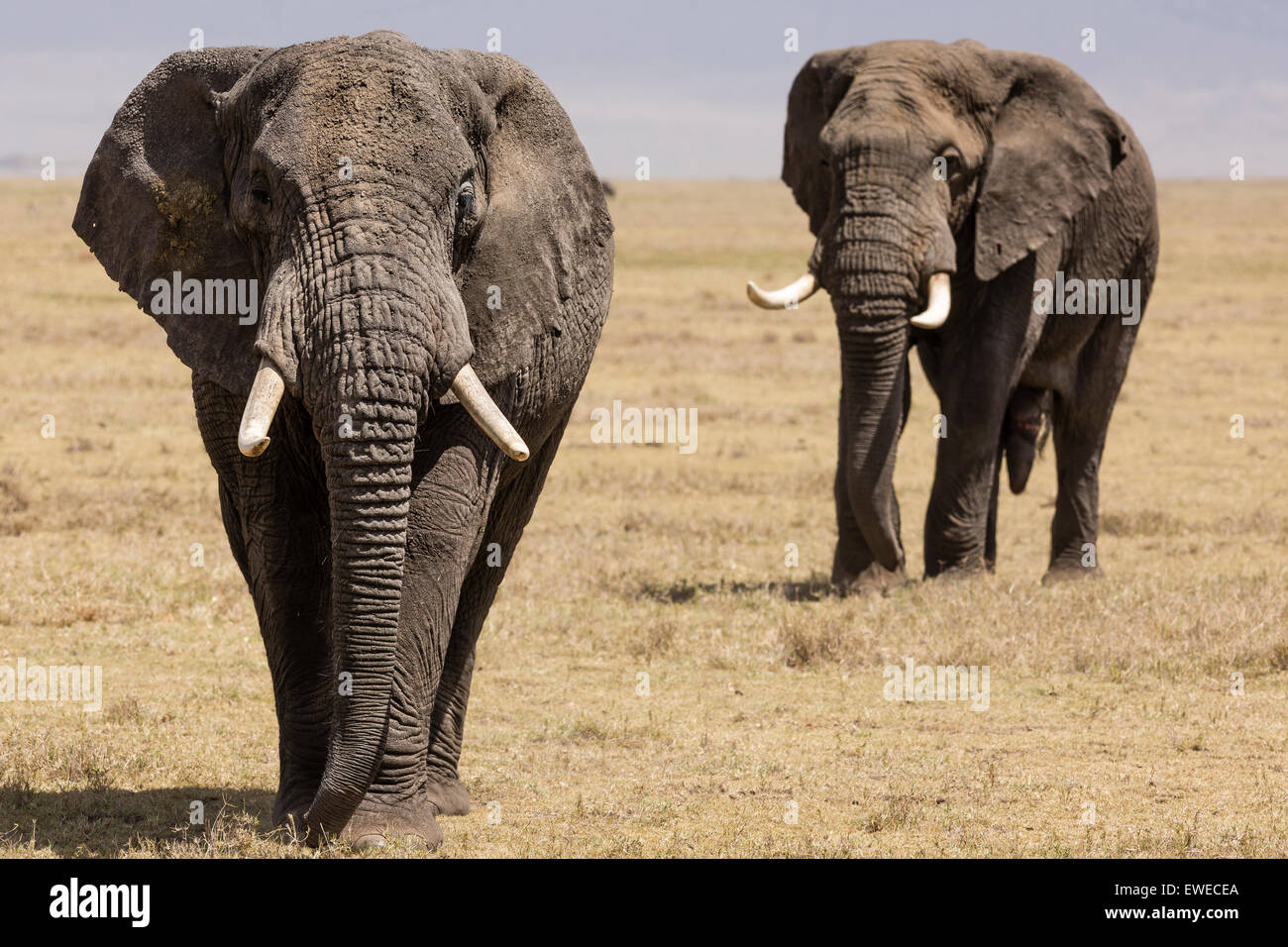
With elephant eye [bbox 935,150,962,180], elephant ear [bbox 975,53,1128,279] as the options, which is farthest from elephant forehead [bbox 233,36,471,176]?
elephant ear [bbox 975,53,1128,279]

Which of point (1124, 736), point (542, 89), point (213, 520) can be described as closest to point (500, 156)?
point (542, 89)

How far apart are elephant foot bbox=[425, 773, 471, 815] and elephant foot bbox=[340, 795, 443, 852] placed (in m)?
0.71

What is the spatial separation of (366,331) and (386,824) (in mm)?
1680

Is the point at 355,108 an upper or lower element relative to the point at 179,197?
upper

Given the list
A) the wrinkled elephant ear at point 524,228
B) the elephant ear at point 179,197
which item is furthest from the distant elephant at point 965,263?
the elephant ear at point 179,197

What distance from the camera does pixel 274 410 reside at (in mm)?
5332

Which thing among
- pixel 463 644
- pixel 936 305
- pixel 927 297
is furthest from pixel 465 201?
pixel 927 297

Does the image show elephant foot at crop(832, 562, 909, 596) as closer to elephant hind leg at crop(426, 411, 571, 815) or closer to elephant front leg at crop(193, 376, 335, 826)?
elephant hind leg at crop(426, 411, 571, 815)

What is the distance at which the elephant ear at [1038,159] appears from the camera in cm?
1146

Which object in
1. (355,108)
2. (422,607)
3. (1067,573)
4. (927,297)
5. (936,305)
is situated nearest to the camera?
(355,108)

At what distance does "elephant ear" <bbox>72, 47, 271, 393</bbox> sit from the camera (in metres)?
6.09

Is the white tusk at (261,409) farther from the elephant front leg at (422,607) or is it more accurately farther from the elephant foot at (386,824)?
the elephant foot at (386,824)

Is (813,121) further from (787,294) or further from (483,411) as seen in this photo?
(483,411)

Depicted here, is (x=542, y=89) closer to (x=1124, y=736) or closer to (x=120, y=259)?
(x=120, y=259)
